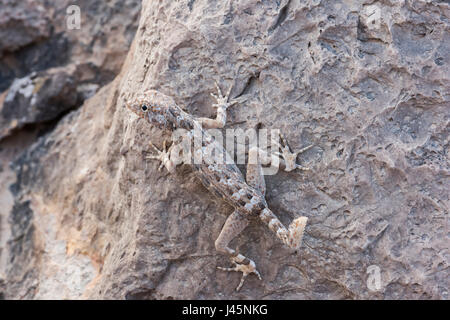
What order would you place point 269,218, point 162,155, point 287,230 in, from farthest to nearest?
point 162,155, point 269,218, point 287,230

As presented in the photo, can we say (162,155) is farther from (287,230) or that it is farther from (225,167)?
(287,230)

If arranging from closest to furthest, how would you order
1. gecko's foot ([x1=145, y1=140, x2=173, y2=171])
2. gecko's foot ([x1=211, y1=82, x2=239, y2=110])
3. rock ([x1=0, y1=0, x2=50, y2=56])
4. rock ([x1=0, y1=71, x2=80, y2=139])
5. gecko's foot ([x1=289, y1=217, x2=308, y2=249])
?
gecko's foot ([x1=289, y1=217, x2=308, y2=249]) < gecko's foot ([x1=211, y1=82, x2=239, y2=110]) < gecko's foot ([x1=145, y1=140, x2=173, y2=171]) < rock ([x1=0, y1=71, x2=80, y2=139]) < rock ([x1=0, y1=0, x2=50, y2=56])

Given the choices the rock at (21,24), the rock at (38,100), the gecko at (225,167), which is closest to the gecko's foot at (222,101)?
the gecko at (225,167)

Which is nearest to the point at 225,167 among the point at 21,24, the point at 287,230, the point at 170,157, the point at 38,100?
the point at 170,157

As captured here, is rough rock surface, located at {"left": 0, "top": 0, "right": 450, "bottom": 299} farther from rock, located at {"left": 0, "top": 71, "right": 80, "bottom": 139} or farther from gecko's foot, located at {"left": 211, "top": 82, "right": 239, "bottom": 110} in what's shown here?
rock, located at {"left": 0, "top": 71, "right": 80, "bottom": 139}

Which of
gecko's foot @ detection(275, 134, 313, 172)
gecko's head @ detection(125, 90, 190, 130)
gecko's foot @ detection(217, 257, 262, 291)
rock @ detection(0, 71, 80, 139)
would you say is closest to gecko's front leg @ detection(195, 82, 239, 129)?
gecko's head @ detection(125, 90, 190, 130)

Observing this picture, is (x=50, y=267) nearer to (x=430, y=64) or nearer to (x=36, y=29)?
(x=36, y=29)
